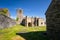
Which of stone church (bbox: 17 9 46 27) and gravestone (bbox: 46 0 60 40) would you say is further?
stone church (bbox: 17 9 46 27)

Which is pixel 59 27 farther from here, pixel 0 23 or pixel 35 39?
pixel 0 23

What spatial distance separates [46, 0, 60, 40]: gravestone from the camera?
13689 mm

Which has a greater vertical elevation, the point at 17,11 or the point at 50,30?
the point at 17,11

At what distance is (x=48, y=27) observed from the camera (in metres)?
15.9

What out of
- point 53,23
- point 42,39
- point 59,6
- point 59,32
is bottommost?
point 42,39

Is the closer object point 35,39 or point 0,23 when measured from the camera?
point 35,39

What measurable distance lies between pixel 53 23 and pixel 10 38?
5586 millimetres

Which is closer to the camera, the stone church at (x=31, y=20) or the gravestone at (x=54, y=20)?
the gravestone at (x=54, y=20)

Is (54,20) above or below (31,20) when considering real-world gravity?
below

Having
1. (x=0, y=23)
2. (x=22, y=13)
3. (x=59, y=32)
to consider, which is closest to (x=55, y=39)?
(x=59, y=32)

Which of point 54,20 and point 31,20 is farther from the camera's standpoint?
point 31,20

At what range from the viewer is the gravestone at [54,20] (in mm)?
13689

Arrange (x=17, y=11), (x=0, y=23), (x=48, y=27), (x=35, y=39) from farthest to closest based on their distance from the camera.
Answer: (x=17, y=11) → (x=0, y=23) → (x=48, y=27) → (x=35, y=39)

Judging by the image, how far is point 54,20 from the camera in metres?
14.5
